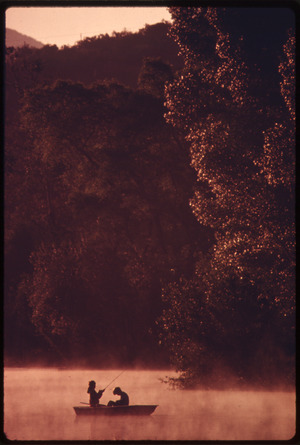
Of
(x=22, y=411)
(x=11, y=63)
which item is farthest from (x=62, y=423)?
(x=11, y=63)

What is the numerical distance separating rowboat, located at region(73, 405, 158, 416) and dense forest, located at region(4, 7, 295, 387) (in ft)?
11.6

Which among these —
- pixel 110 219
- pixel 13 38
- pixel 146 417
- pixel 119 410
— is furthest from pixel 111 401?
pixel 13 38

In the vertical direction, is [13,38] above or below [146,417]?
above

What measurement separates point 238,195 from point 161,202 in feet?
29.7

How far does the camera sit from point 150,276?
2433cm

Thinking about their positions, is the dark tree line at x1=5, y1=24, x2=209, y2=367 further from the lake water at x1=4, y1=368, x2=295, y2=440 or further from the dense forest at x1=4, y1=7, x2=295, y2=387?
the lake water at x1=4, y1=368, x2=295, y2=440

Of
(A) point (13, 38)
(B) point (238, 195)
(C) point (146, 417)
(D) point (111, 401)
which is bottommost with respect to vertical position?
(C) point (146, 417)

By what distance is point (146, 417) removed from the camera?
15297 millimetres

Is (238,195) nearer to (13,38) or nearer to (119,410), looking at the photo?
(119,410)

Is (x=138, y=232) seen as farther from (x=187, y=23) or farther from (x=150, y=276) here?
(x=187, y=23)

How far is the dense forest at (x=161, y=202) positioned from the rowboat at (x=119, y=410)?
11.6 feet

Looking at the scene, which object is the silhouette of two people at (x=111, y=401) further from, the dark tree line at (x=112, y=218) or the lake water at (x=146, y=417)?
the dark tree line at (x=112, y=218)

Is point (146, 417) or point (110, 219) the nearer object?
point (146, 417)

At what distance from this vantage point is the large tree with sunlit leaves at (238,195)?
15.1m
